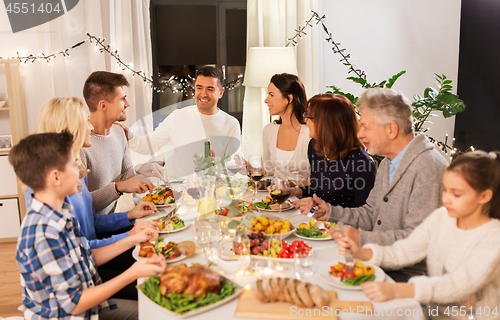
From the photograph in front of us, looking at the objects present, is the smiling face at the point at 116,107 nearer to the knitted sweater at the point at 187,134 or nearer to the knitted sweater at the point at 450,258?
the knitted sweater at the point at 187,134

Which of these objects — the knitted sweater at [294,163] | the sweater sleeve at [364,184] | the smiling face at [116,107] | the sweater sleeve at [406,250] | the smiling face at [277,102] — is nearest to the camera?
the sweater sleeve at [406,250]

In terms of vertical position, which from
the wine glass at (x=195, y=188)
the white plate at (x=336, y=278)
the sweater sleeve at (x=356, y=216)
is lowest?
the sweater sleeve at (x=356, y=216)

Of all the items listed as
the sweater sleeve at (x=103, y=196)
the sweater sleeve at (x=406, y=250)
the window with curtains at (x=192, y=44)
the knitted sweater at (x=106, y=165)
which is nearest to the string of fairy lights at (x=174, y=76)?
the window with curtains at (x=192, y=44)

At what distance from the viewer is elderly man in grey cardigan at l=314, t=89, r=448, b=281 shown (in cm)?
169

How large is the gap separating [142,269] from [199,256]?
0.84ft

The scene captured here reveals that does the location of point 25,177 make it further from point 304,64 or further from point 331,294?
point 304,64

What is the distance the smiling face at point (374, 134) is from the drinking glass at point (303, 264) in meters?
0.75

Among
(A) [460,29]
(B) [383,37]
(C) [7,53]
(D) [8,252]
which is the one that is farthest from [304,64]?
(D) [8,252]

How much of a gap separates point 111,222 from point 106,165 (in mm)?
627

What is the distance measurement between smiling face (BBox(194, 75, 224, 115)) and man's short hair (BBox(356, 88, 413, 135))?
1917 mm

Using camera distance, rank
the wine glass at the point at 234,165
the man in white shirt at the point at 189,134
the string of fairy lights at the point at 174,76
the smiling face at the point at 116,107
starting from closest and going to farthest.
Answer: the wine glass at the point at 234,165 < the smiling face at the point at 116,107 < the man in white shirt at the point at 189,134 < the string of fairy lights at the point at 174,76

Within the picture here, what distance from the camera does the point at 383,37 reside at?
4.36 metres

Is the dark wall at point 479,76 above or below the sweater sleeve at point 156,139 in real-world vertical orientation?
above

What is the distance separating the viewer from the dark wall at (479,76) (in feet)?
11.5
